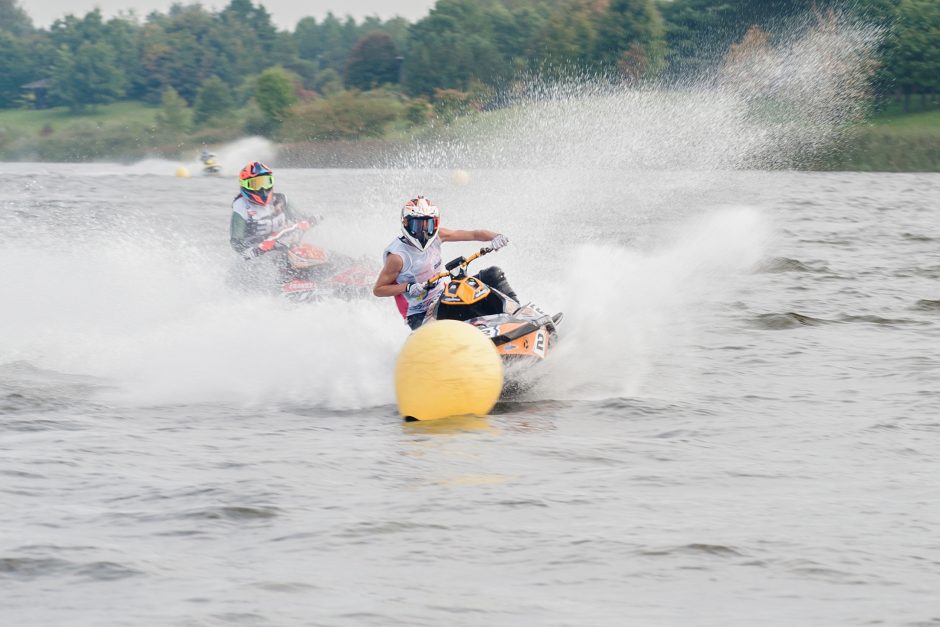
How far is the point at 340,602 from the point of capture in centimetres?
657

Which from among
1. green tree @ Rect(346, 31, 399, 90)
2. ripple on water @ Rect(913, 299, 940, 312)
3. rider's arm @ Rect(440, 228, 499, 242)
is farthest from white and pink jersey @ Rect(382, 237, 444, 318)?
green tree @ Rect(346, 31, 399, 90)

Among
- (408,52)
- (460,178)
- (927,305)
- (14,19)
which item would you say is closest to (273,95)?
(408,52)

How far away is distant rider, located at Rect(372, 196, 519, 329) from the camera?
1241cm

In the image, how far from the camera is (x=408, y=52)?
105 metres

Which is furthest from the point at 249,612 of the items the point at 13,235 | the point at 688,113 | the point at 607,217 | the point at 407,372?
the point at 688,113

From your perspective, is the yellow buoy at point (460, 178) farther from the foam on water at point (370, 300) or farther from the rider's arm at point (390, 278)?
the rider's arm at point (390, 278)

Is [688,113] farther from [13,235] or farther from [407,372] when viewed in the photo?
[407,372]

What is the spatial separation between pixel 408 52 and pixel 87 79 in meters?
35.2

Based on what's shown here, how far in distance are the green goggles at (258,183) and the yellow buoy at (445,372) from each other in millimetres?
6726

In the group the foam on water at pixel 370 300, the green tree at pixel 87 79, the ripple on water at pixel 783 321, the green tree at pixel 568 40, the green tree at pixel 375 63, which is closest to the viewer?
the foam on water at pixel 370 300

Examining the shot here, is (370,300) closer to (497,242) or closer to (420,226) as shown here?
(420,226)

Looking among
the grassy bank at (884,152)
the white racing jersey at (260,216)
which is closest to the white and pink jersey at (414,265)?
the white racing jersey at (260,216)

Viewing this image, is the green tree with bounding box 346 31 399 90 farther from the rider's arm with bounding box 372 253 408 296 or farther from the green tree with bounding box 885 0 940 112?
the rider's arm with bounding box 372 253 408 296

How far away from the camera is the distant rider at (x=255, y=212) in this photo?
16.7m
